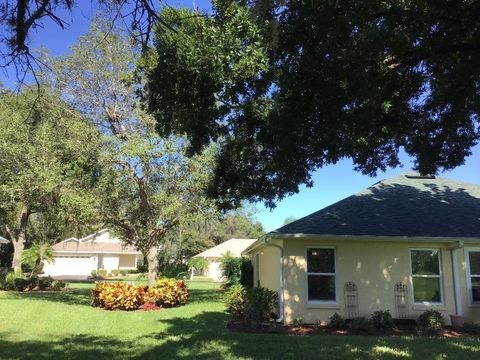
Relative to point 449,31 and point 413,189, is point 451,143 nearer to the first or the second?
point 449,31

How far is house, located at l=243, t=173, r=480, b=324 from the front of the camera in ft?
47.6

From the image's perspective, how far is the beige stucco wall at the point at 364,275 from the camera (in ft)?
47.4

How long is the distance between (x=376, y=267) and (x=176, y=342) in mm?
7038

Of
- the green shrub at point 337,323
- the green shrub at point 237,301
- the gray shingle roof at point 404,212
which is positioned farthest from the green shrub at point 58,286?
the green shrub at point 337,323

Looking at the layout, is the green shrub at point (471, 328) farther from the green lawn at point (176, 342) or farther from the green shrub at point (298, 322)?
the green shrub at point (298, 322)

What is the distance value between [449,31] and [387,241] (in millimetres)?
8277

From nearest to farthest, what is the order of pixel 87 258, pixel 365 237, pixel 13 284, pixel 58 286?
1. pixel 365 237
2. pixel 13 284
3. pixel 58 286
4. pixel 87 258

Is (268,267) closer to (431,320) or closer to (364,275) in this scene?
(364,275)

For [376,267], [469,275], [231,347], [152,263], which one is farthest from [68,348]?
[152,263]

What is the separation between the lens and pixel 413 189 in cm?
1873

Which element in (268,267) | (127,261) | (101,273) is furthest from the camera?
(127,261)

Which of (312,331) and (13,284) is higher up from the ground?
(13,284)

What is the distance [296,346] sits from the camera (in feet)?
34.3

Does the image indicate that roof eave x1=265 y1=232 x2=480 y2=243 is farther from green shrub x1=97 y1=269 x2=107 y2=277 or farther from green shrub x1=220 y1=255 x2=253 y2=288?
green shrub x1=97 y1=269 x2=107 y2=277
